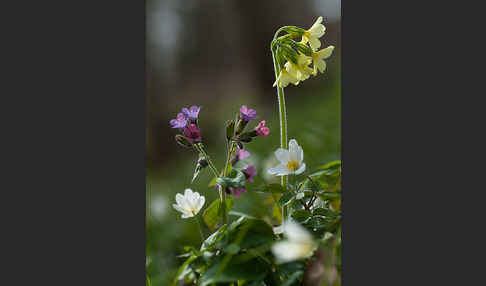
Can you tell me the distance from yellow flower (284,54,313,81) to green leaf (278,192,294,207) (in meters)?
0.29

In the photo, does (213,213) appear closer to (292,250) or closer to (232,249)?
(232,249)

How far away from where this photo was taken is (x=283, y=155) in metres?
1.13

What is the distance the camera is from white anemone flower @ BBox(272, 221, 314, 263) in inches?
35.9

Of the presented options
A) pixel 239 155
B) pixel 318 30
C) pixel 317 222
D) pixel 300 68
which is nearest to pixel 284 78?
pixel 300 68

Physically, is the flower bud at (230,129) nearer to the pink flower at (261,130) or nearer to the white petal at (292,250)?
the pink flower at (261,130)

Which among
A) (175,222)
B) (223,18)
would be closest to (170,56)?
(223,18)

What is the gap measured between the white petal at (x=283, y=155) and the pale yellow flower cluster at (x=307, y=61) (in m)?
0.17

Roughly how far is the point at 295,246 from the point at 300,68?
1.51 feet

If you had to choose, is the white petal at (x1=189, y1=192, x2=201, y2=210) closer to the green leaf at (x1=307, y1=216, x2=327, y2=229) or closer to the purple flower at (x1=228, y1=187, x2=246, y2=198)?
the purple flower at (x1=228, y1=187, x2=246, y2=198)

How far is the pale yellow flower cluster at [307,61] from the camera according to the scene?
115 cm

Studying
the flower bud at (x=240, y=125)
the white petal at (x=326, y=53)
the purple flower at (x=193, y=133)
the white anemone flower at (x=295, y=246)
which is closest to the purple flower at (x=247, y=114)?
the flower bud at (x=240, y=125)

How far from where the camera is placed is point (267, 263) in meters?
1.02

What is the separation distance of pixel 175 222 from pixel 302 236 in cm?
75

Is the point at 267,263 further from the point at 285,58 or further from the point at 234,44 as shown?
the point at 234,44
